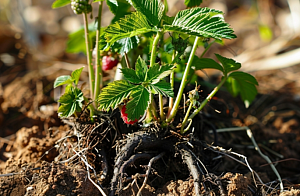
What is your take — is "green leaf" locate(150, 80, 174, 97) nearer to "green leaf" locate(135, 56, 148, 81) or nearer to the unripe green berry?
"green leaf" locate(135, 56, 148, 81)

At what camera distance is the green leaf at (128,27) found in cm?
104

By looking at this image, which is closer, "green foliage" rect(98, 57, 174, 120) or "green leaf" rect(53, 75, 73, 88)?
"green foliage" rect(98, 57, 174, 120)

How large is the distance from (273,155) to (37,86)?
77.8 inches

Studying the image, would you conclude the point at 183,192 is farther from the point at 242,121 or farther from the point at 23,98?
the point at 23,98

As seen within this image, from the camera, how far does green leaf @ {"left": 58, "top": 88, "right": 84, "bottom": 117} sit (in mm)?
1226

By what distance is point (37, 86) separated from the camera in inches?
96.7

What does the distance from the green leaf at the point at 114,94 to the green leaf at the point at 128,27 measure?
0.57 ft

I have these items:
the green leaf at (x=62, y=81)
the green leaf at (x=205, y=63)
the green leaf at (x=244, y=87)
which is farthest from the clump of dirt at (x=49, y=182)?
the green leaf at (x=244, y=87)

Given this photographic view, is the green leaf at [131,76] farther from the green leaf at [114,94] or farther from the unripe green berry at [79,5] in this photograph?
the unripe green berry at [79,5]

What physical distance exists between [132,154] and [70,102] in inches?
14.5

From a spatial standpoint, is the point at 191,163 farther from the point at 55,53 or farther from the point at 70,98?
the point at 55,53

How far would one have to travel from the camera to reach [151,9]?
109 centimetres

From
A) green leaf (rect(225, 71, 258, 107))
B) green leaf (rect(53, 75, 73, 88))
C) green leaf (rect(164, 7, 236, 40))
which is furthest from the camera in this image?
green leaf (rect(225, 71, 258, 107))

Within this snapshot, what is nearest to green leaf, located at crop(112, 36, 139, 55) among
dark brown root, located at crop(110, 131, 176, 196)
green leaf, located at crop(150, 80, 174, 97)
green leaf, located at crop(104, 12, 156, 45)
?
green leaf, located at crop(104, 12, 156, 45)
